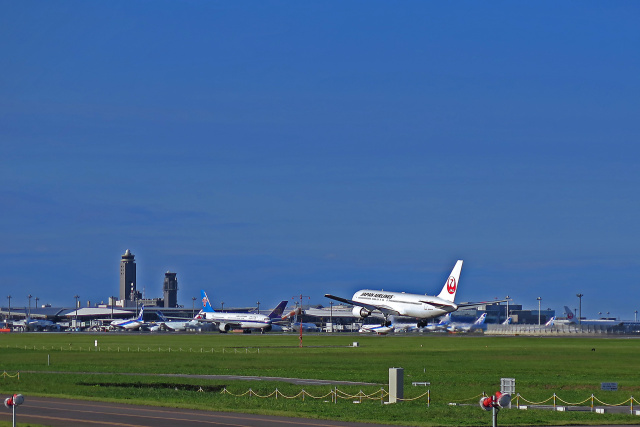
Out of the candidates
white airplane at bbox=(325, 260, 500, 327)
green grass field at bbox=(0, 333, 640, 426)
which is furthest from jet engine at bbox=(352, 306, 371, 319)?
green grass field at bbox=(0, 333, 640, 426)

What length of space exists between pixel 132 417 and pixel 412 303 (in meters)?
120

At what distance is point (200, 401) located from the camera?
50469 mm

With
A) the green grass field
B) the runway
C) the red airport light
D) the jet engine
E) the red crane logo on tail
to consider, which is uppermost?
the red crane logo on tail

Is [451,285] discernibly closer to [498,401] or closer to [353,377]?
[353,377]

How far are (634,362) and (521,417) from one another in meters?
52.1

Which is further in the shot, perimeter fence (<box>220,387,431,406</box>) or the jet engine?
the jet engine

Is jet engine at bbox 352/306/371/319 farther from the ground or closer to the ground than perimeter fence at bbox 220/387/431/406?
farther from the ground

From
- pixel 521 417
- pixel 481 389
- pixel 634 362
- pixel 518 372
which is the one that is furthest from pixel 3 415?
pixel 634 362

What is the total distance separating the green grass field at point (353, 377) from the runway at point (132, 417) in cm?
223

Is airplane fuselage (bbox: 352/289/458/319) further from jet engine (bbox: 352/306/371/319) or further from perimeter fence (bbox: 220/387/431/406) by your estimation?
perimeter fence (bbox: 220/387/431/406)

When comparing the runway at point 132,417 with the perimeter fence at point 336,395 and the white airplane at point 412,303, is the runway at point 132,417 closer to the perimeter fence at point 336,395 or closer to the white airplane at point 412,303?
the perimeter fence at point 336,395

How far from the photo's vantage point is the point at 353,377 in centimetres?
7031

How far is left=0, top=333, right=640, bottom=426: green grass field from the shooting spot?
45.8 m

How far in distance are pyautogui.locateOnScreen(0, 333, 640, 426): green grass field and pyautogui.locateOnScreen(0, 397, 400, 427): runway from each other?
2.23 metres
